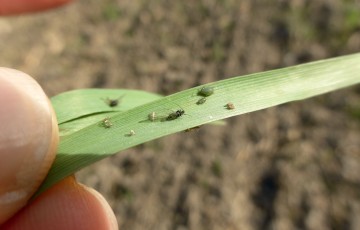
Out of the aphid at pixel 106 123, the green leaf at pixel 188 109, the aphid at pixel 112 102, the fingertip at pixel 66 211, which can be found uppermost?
the aphid at pixel 106 123

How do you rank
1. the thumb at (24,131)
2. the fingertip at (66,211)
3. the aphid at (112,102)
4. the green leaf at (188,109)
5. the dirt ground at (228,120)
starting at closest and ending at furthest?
the green leaf at (188,109), the thumb at (24,131), the aphid at (112,102), the fingertip at (66,211), the dirt ground at (228,120)

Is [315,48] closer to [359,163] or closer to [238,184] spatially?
[359,163]

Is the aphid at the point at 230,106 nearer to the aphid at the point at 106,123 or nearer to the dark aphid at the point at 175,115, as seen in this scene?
the dark aphid at the point at 175,115

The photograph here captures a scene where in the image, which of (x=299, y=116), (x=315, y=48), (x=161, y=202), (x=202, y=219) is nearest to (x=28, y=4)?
(x=161, y=202)

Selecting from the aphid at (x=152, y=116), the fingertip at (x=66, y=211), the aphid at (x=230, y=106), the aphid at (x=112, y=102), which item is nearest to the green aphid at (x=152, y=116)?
the aphid at (x=152, y=116)

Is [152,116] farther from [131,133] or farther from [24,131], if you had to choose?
[24,131]

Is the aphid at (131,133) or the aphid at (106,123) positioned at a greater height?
the aphid at (106,123)

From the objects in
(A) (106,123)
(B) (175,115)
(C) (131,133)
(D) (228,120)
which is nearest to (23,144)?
(A) (106,123)
